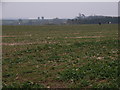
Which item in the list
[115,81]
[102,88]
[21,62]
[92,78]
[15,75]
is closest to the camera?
[102,88]

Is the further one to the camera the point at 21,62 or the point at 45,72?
the point at 21,62

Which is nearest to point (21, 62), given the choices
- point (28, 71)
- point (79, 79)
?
point (28, 71)

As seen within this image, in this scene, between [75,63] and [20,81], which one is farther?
[75,63]

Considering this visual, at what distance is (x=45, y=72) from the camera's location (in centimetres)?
1155

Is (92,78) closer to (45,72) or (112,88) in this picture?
(112,88)

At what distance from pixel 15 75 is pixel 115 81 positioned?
4.48 meters

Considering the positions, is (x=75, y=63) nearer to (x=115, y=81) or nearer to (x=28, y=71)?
(x=28, y=71)

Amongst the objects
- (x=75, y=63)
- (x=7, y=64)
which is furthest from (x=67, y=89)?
(x=7, y=64)

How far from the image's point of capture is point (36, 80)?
33.6ft

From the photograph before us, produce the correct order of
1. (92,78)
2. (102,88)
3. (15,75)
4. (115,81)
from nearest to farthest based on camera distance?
(102,88), (115,81), (92,78), (15,75)

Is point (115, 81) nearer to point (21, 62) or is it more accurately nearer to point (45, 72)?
point (45, 72)

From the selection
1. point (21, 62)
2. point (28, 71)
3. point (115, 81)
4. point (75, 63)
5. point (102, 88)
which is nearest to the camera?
point (102, 88)

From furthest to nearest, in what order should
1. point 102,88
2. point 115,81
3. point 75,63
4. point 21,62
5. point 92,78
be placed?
point 21,62 → point 75,63 → point 92,78 → point 115,81 → point 102,88

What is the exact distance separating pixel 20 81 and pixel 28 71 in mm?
1775
